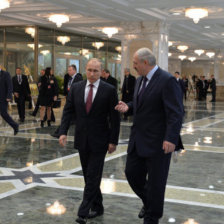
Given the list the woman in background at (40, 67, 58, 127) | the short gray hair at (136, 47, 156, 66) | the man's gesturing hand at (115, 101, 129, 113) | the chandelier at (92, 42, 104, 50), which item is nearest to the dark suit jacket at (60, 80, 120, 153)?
the man's gesturing hand at (115, 101, 129, 113)

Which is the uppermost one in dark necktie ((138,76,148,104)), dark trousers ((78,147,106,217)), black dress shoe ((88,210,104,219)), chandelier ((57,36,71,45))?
chandelier ((57,36,71,45))

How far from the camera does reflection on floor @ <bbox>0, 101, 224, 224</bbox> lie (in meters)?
3.78

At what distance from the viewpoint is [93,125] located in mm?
3527

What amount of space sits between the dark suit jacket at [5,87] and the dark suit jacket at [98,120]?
17.2 ft

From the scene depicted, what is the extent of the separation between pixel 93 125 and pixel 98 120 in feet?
0.20

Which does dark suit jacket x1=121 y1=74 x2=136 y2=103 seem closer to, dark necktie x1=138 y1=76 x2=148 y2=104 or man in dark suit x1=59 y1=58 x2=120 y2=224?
man in dark suit x1=59 y1=58 x2=120 y2=224

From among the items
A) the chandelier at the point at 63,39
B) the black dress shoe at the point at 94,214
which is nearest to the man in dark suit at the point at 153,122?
the black dress shoe at the point at 94,214

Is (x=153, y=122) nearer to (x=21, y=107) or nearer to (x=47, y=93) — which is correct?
(x=47, y=93)

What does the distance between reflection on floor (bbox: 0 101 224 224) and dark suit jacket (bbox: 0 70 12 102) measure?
962mm

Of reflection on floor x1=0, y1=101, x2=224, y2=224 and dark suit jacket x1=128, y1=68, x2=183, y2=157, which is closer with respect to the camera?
dark suit jacket x1=128, y1=68, x2=183, y2=157

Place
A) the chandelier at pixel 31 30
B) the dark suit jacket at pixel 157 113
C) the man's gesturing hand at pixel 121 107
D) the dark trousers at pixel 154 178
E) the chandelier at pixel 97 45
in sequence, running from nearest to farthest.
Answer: the dark suit jacket at pixel 157 113 → the dark trousers at pixel 154 178 → the man's gesturing hand at pixel 121 107 → the chandelier at pixel 31 30 → the chandelier at pixel 97 45

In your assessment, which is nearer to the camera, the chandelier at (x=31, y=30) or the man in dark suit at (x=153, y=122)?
the man in dark suit at (x=153, y=122)

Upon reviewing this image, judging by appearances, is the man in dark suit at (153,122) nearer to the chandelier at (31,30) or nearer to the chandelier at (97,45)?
the chandelier at (31,30)

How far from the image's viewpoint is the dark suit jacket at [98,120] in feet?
11.6
